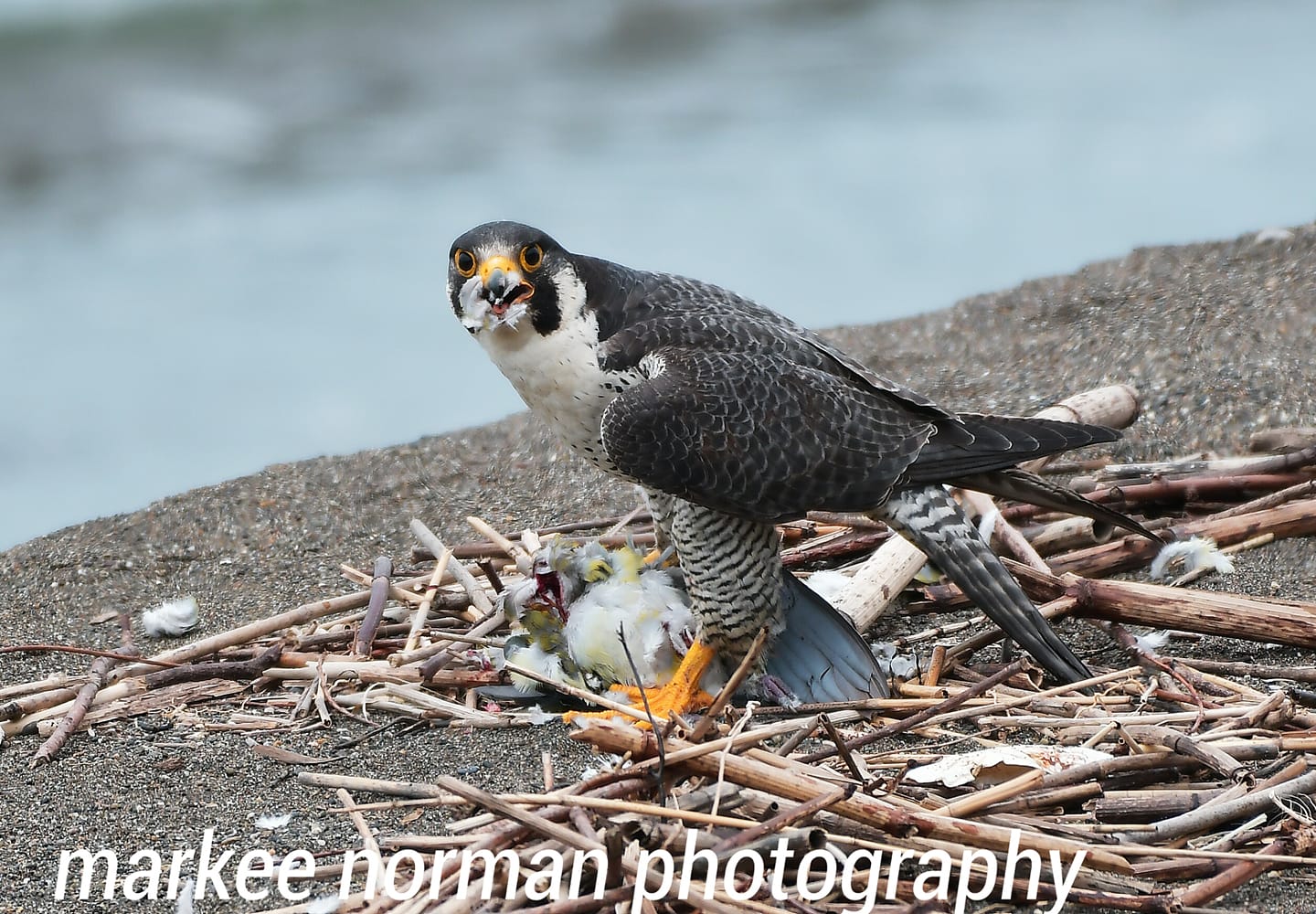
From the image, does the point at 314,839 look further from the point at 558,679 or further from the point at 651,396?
the point at 651,396

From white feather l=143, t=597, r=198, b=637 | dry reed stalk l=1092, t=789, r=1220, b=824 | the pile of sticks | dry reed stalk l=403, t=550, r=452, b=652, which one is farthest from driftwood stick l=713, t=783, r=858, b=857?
white feather l=143, t=597, r=198, b=637

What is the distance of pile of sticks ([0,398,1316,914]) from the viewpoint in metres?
2.07

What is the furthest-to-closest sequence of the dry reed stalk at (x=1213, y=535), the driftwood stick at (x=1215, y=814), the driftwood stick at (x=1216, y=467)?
1. the driftwood stick at (x=1216, y=467)
2. the dry reed stalk at (x=1213, y=535)
3. the driftwood stick at (x=1215, y=814)

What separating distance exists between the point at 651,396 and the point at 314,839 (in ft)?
3.58

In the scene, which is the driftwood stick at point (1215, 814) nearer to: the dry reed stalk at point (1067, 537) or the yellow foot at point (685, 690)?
the yellow foot at point (685, 690)

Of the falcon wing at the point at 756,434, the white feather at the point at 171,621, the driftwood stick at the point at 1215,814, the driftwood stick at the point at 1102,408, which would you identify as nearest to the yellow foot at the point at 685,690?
the falcon wing at the point at 756,434

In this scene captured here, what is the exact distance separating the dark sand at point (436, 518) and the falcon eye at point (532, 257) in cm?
99

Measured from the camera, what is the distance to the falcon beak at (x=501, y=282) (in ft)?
9.53

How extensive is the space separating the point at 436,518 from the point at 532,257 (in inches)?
82.2

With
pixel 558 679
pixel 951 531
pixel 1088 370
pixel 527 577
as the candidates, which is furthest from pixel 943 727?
pixel 1088 370

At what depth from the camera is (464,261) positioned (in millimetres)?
2959

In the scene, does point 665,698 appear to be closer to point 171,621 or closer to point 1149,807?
point 1149,807

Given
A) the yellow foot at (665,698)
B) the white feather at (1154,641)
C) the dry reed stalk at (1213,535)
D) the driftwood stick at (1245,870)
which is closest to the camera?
the driftwood stick at (1245,870)

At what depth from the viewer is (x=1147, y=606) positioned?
3131 millimetres
